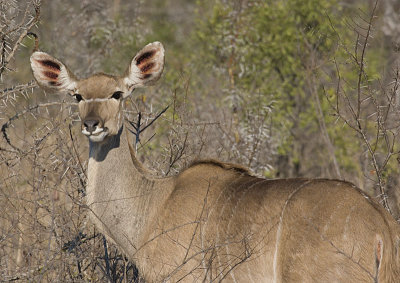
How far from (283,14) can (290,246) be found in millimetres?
6168

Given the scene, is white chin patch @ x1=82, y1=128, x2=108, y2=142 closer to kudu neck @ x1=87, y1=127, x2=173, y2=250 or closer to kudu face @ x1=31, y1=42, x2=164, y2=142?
kudu face @ x1=31, y1=42, x2=164, y2=142

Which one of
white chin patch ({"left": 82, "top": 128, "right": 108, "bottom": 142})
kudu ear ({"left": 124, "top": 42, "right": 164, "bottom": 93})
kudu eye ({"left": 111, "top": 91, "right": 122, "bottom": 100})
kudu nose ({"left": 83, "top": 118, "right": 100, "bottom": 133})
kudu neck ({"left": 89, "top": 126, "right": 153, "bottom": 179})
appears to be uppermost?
kudu ear ({"left": 124, "top": 42, "right": 164, "bottom": 93})

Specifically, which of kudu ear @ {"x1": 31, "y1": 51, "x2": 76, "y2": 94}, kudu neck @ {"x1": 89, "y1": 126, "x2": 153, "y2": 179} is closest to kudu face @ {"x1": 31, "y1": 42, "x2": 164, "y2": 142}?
kudu ear @ {"x1": 31, "y1": 51, "x2": 76, "y2": 94}

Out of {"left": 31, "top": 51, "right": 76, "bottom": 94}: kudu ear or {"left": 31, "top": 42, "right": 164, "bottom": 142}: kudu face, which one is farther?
{"left": 31, "top": 51, "right": 76, "bottom": 94}: kudu ear

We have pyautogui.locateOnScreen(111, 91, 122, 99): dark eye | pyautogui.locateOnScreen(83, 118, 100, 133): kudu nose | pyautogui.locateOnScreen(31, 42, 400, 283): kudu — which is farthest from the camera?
pyautogui.locateOnScreen(111, 91, 122, 99): dark eye

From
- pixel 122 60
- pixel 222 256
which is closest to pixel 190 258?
pixel 222 256

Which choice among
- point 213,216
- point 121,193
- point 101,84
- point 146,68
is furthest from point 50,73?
point 213,216

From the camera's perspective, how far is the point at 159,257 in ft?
13.8

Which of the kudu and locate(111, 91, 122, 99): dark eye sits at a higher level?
locate(111, 91, 122, 99): dark eye

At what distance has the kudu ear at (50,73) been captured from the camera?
15.6 feet

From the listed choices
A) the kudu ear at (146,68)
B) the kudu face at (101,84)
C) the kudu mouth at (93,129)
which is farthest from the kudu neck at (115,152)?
the kudu ear at (146,68)

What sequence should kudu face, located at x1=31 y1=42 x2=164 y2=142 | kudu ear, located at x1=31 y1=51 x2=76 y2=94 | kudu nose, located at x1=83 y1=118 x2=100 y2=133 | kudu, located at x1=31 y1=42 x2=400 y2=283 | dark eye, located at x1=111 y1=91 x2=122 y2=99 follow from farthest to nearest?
kudu ear, located at x1=31 y1=51 x2=76 y2=94
dark eye, located at x1=111 y1=91 x2=122 y2=99
kudu face, located at x1=31 y1=42 x2=164 y2=142
kudu nose, located at x1=83 y1=118 x2=100 y2=133
kudu, located at x1=31 y1=42 x2=400 y2=283

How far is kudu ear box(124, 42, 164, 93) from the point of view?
15.7ft

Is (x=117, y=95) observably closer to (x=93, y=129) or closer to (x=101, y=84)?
(x=101, y=84)
